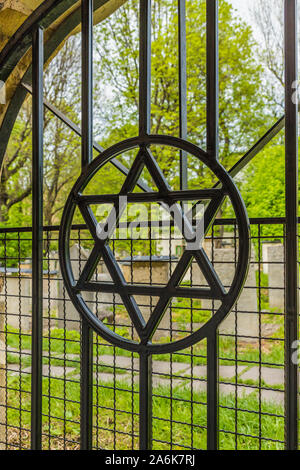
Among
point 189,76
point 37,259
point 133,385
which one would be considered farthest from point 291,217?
point 189,76

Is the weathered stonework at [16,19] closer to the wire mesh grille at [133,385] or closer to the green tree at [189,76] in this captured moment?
the wire mesh grille at [133,385]

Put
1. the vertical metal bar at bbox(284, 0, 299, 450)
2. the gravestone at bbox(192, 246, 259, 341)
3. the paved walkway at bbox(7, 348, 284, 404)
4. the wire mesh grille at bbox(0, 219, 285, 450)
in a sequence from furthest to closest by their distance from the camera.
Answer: the gravestone at bbox(192, 246, 259, 341) → the paved walkway at bbox(7, 348, 284, 404) → the wire mesh grille at bbox(0, 219, 285, 450) → the vertical metal bar at bbox(284, 0, 299, 450)

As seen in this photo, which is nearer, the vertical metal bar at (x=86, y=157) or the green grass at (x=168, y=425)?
the vertical metal bar at (x=86, y=157)

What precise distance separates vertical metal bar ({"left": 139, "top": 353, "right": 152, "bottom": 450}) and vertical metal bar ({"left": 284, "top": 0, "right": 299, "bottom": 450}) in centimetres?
23

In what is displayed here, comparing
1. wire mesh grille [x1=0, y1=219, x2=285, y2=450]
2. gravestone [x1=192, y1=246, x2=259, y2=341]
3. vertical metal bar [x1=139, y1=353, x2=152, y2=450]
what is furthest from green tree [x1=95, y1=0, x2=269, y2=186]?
vertical metal bar [x1=139, y1=353, x2=152, y2=450]

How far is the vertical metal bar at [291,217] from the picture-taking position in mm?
613

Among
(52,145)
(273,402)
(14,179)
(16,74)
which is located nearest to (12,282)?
(14,179)

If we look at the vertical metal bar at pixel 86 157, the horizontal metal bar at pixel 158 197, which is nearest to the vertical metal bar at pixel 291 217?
the horizontal metal bar at pixel 158 197

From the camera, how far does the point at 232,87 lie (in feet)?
15.6

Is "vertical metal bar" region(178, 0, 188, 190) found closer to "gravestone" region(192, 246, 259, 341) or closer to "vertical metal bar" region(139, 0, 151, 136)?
"vertical metal bar" region(139, 0, 151, 136)

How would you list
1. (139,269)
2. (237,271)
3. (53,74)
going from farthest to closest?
(53,74), (139,269), (237,271)

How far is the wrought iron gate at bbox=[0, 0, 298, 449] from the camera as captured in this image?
624 mm
